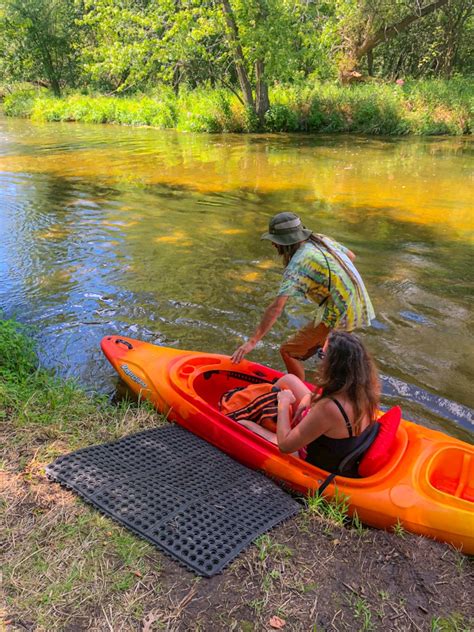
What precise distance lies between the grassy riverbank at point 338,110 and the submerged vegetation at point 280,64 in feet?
0.11

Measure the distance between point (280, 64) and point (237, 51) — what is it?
1.64 m

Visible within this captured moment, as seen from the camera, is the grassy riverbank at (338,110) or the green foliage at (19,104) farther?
the green foliage at (19,104)

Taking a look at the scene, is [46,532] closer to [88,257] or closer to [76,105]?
[88,257]

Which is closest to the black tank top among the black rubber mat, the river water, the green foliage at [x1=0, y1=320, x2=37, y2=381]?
the black rubber mat

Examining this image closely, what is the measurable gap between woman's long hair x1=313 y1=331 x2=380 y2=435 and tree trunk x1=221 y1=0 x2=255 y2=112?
15.7 meters

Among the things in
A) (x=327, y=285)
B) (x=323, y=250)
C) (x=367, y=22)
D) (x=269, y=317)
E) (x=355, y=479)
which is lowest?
(x=355, y=479)

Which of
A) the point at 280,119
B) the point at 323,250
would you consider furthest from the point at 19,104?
the point at 323,250

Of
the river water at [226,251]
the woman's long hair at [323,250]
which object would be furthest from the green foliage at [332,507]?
the river water at [226,251]

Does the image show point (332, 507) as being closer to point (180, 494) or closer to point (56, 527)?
point (180, 494)

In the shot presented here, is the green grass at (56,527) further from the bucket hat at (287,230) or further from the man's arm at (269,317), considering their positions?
the bucket hat at (287,230)

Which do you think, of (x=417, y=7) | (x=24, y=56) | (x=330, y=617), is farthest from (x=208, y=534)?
(x=24, y=56)

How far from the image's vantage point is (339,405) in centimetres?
241

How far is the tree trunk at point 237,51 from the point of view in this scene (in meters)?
15.3

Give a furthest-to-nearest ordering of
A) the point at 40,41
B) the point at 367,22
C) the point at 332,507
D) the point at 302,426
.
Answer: the point at 40,41 → the point at 367,22 → the point at 332,507 → the point at 302,426
